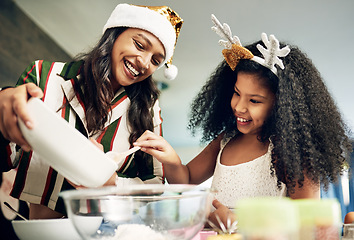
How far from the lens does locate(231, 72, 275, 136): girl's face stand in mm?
1138

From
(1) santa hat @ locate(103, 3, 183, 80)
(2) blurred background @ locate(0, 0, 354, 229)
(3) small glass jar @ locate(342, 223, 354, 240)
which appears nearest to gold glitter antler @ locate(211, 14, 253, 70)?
(1) santa hat @ locate(103, 3, 183, 80)

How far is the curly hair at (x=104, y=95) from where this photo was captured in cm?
121

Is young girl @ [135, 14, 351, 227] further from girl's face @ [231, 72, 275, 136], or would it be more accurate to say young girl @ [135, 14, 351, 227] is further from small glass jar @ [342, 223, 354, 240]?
small glass jar @ [342, 223, 354, 240]

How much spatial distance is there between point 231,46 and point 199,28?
109 inches

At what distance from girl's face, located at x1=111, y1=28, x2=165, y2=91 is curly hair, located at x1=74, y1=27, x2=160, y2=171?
39 millimetres

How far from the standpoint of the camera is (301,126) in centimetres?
111

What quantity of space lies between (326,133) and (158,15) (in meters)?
0.86

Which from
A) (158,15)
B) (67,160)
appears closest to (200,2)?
(158,15)

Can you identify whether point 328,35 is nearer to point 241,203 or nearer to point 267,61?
point 267,61

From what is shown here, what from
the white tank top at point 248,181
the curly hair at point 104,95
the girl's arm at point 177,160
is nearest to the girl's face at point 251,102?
the white tank top at point 248,181

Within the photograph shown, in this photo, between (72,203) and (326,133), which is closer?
(72,203)

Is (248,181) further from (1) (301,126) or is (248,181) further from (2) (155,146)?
(2) (155,146)

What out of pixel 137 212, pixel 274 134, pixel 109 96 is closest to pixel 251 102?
pixel 274 134

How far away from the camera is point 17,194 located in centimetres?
109
